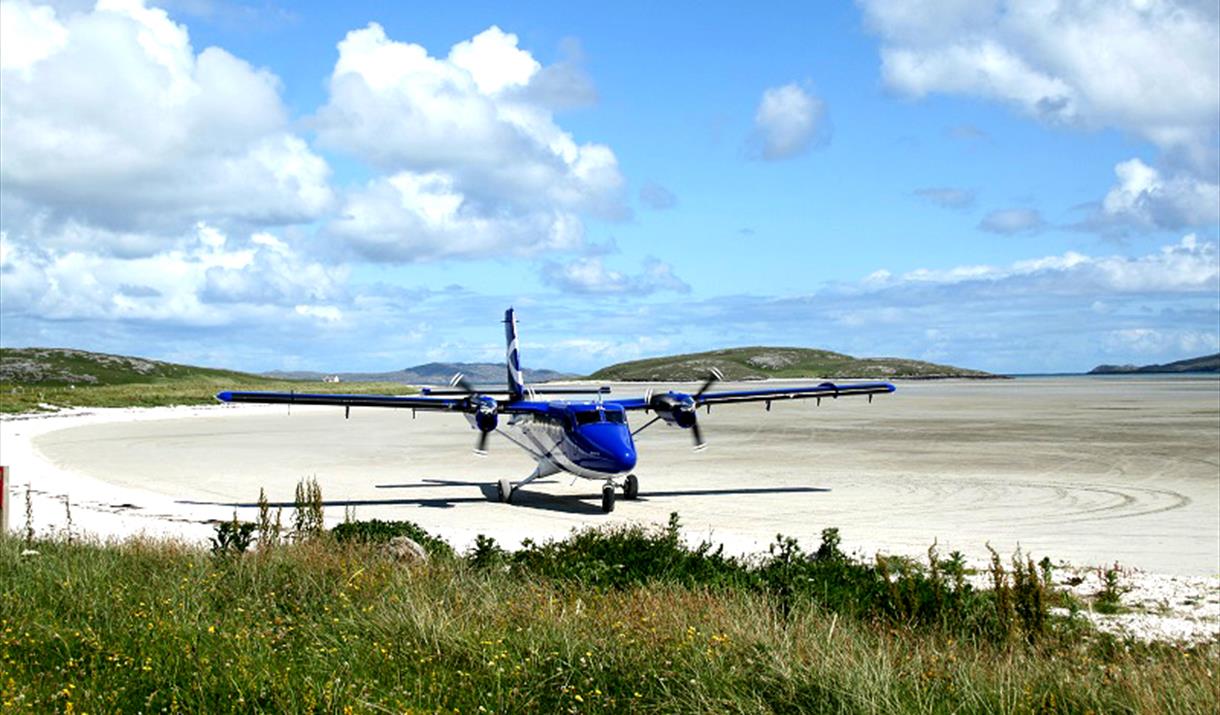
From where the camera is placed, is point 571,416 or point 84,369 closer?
point 571,416

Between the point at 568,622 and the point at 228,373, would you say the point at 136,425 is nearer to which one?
the point at 568,622

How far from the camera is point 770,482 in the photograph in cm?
2894

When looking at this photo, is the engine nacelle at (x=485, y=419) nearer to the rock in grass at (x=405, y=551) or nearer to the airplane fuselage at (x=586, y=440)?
the airplane fuselage at (x=586, y=440)

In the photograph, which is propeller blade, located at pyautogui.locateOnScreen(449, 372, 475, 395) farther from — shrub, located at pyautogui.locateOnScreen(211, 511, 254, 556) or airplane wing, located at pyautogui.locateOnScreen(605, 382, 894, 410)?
shrub, located at pyautogui.locateOnScreen(211, 511, 254, 556)

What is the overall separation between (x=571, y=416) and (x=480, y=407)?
2884 mm

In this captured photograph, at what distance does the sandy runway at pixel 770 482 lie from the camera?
63.9 ft

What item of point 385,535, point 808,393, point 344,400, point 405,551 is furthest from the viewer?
point 808,393

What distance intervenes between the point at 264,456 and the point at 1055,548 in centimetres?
3009

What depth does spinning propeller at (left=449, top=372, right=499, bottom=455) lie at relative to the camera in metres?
25.9

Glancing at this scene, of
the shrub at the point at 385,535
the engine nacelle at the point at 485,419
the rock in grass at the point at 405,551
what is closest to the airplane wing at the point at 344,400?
the engine nacelle at the point at 485,419

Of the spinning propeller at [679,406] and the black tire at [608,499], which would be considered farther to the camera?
the spinning propeller at [679,406]

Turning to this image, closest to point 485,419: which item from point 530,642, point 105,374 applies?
point 530,642

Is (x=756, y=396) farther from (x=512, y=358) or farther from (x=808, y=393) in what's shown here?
(x=512, y=358)

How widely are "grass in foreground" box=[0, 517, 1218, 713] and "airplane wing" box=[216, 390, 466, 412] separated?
11780 millimetres
